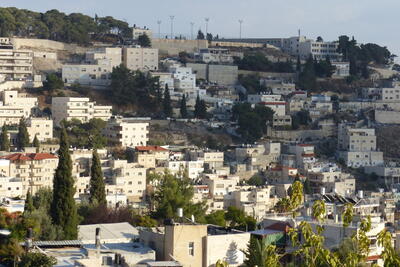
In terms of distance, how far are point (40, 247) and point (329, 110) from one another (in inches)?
2069

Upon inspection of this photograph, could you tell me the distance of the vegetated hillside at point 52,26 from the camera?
240ft

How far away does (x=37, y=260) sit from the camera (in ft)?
57.8

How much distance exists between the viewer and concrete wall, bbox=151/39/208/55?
80938mm

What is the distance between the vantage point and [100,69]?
6650 cm

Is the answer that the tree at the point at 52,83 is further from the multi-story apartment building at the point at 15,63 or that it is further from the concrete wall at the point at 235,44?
the concrete wall at the point at 235,44

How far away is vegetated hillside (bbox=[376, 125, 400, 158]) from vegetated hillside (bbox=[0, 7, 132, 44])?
22230 mm

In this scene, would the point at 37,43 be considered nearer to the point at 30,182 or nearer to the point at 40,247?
the point at 30,182

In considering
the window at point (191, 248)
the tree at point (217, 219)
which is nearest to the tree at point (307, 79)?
the tree at point (217, 219)

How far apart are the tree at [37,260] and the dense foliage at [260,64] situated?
203 feet

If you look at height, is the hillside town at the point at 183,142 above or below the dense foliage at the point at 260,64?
below

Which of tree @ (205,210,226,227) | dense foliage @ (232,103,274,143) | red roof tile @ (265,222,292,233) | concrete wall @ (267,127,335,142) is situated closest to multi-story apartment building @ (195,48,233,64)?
concrete wall @ (267,127,335,142)

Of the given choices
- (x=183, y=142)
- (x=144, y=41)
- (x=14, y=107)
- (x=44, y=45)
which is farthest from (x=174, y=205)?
(x=144, y=41)

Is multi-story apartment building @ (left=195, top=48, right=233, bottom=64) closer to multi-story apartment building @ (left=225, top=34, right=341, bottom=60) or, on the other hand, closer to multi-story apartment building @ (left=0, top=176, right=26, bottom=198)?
multi-story apartment building @ (left=225, top=34, right=341, bottom=60)

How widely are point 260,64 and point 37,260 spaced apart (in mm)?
63165
